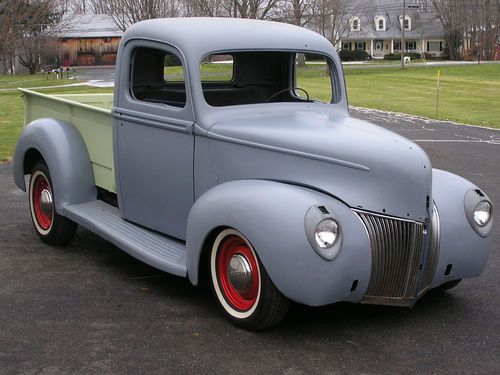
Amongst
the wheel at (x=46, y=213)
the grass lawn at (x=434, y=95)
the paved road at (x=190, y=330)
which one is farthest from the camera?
the grass lawn at (x=434, y=95)

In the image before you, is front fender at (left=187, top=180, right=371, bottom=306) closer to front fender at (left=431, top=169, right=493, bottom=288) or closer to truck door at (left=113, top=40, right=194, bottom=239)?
front fender at (left=431, top=169, right=493, bottom=288)

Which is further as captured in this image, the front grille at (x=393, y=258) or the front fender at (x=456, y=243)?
the front fender at (x=456, y=243)

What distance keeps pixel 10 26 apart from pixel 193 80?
13228mm

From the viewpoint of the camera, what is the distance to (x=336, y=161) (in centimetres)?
433

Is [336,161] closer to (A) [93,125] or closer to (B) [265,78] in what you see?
(B) [265,78]

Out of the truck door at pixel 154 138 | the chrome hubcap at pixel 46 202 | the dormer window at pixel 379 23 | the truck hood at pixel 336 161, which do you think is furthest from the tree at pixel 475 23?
the truck hood at pixel 336 161

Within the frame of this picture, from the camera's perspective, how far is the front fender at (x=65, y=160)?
6.09m

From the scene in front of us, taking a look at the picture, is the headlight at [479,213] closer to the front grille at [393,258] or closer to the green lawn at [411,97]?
the front grille at [393,258]

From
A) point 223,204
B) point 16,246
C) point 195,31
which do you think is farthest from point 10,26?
point 223,204

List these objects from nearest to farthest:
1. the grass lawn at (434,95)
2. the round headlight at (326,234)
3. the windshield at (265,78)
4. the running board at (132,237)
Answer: the round headlight at (326,234), the running board at (132,237), the windshield at (265,78), the grass lawn at (434,95)

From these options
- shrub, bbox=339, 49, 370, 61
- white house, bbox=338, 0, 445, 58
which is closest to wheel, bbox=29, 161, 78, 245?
shrub, bbox=339, 49, 370, 61

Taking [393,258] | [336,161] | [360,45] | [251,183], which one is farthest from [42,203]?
[360,45]

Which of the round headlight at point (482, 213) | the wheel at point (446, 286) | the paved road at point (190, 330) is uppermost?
the round headlight at point (482, 213)

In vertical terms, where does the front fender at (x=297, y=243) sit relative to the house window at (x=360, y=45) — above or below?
below
